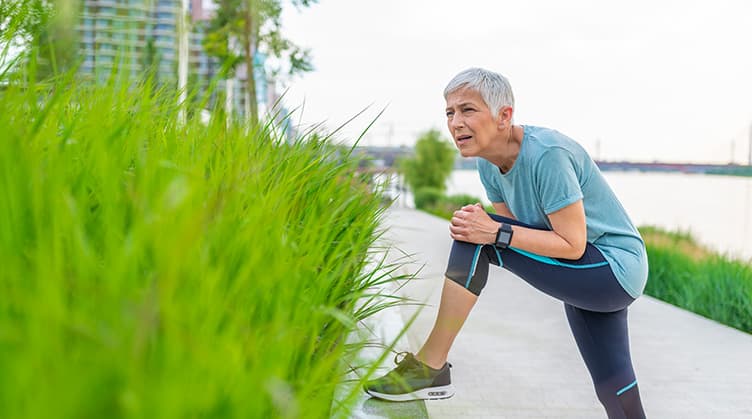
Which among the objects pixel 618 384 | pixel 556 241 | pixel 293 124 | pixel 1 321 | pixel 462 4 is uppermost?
pixel 462 4

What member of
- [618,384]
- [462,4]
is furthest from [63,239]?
[462,4]

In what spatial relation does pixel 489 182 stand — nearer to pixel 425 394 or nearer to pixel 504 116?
pixel 504 116

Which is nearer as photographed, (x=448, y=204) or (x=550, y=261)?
(x=550, y=261)

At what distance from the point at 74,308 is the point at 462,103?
1.43 metres

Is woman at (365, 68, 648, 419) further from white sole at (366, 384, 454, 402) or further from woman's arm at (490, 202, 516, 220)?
woman's arm at (490, 202, 516, 220)

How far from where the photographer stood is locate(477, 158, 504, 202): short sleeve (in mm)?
2174

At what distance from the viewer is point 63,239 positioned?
80 cm

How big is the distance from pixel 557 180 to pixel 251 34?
10.0 m

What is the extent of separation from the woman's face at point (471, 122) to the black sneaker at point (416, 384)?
69cm

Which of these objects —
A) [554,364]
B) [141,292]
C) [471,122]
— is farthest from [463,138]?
[141,292]

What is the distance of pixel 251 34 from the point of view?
1090cm

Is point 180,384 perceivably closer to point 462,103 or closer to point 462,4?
point 462,103

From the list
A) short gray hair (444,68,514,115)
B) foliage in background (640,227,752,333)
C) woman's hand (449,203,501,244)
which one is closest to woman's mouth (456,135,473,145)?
short gray hair (444,68,514,115)

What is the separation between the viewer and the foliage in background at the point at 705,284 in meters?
3.63
